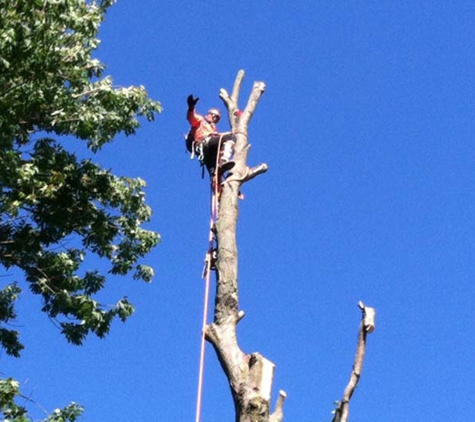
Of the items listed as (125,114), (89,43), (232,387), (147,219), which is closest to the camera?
(232,387)

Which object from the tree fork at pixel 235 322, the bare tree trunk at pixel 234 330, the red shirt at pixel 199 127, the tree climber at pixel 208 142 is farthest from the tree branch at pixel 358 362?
the red shirt at pixel 199 127

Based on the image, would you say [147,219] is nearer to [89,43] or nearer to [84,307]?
[84,307]

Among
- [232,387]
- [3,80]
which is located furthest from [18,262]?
[232,387]

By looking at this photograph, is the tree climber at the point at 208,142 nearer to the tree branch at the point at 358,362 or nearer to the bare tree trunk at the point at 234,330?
the bare tree trunk at the point at 234,330

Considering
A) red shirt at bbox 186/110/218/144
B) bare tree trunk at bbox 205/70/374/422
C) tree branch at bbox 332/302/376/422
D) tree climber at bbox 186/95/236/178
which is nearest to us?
tree branch at bbox 332/302/376/422

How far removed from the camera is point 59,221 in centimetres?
930

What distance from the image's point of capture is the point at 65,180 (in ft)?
30.7

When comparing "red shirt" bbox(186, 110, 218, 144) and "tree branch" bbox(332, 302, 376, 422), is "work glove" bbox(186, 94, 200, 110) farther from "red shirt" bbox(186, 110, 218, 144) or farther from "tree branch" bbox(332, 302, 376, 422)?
"tree branch" bbox(332, 302, 376, 422)

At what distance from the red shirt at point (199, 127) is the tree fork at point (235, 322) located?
90 cm

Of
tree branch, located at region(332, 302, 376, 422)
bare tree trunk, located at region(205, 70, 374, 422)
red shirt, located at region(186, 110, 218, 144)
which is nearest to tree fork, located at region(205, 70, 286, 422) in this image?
bare tree trunk, located at region(205, 70, 374, 422)

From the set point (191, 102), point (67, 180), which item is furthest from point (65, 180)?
point (191, 102)

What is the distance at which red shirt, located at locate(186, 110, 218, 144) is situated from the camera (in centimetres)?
660

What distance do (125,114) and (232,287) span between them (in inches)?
198

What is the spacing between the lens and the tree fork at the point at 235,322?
13.2 ft
